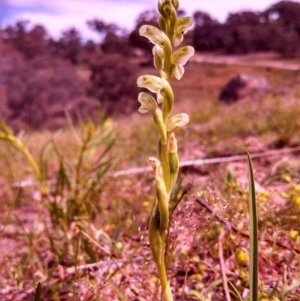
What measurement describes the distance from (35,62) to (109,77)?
13.0 feet

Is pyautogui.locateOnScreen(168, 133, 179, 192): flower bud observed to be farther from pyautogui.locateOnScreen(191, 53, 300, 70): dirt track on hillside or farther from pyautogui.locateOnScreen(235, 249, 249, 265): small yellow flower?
pyautogui.locateOnScreen(191, 53, 300, 70): dirt track on hillside

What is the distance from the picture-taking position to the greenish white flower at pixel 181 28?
562mm

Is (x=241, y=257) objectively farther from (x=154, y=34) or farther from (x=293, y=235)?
(x=154, y=34)

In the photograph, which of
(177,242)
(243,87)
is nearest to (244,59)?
(243,87)

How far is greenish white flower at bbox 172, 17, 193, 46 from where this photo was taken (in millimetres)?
562

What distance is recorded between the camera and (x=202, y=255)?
0.98m

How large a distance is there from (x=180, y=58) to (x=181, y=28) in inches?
1.6

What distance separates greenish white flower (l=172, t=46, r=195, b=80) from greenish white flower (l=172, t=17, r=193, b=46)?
0.05 feet

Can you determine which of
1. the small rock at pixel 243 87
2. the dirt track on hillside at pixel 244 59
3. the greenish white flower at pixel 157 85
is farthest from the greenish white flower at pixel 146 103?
the dirt track on hillside at pixel 244 59

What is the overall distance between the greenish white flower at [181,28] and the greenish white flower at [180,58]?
16 millimetres

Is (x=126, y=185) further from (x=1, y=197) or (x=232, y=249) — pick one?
(x=232, y=249)

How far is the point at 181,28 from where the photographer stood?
0.56 m

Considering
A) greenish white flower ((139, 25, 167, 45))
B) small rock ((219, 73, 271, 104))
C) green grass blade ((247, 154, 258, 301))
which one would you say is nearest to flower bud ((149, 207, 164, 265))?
green grass blade ((247, 154, 258, 301))

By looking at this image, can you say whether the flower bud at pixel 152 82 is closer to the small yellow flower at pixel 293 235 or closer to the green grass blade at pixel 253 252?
the green grass blade at pixel 253 252
